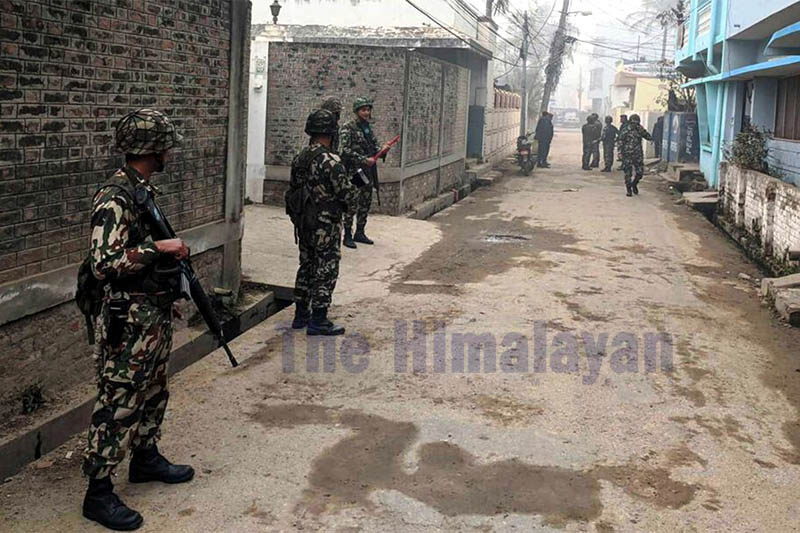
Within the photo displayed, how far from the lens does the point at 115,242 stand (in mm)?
2986

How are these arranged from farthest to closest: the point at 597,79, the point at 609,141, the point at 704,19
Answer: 1. the point at 597,79
2. the point at 609,141
3. the point at 704,19

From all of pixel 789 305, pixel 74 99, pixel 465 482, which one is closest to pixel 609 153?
pixel 789 305

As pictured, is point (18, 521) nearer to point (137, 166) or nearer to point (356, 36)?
point (137, 166)

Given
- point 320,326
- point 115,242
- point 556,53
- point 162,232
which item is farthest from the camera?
point 556,53

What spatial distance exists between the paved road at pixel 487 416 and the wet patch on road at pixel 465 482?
0.01m

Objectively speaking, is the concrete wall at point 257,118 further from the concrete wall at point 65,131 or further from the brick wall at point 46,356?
the brick wall at point 46,356

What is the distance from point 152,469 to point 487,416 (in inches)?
75.3

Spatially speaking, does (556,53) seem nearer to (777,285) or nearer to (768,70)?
(768,70)

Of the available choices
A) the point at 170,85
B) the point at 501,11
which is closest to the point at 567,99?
the point at 501,11

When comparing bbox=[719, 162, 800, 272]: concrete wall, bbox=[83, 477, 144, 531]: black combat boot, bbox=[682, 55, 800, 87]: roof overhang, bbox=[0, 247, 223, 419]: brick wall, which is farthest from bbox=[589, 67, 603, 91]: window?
bbox=[83, 477, 144, 531]: black combat boot

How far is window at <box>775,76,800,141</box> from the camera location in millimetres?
12000

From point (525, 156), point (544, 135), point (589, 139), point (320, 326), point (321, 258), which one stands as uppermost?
point (544, 135)

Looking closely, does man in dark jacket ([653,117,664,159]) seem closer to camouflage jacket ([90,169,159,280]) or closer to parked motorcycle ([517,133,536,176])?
parked motorcycle ([517,133,536,176])

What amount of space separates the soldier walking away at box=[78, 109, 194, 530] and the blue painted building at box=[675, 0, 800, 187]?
28.5 feet
